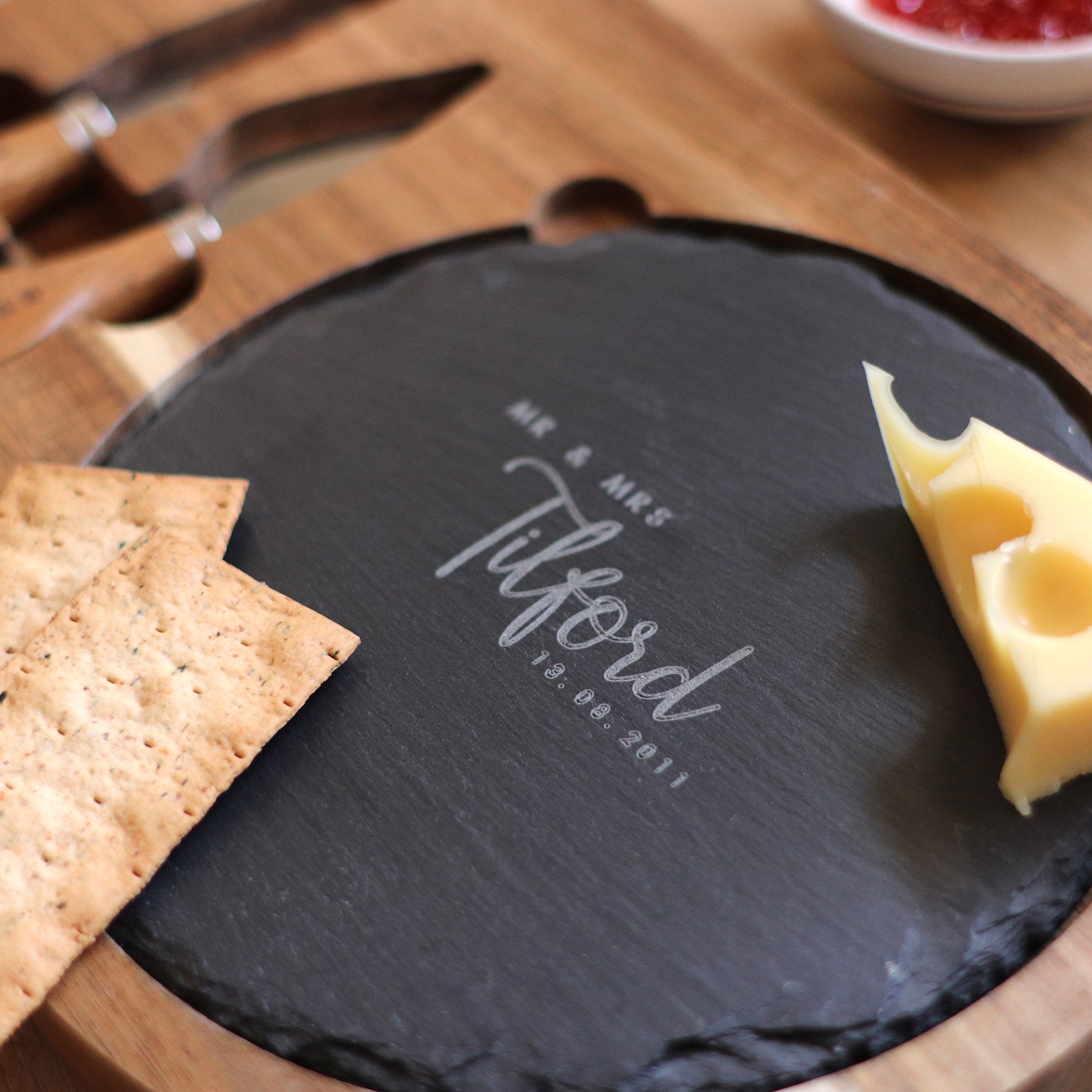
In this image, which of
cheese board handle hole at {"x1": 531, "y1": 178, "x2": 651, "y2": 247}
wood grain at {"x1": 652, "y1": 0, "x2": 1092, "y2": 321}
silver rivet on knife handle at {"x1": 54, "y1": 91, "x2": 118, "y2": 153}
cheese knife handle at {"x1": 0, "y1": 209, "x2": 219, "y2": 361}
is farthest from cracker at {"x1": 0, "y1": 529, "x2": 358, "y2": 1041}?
wood grain at {"x1": 652, "y1": 0, "x2": 1092, "y2": 321}

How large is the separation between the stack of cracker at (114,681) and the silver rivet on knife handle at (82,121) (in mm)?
514

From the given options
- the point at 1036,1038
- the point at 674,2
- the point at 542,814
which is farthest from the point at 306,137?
the point at 1036,1038

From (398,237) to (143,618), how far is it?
0.48m

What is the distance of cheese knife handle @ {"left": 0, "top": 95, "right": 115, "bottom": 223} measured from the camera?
1.11 m

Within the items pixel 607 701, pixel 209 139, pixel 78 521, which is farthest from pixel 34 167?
pixel 607 701

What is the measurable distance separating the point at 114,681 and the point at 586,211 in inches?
26.3

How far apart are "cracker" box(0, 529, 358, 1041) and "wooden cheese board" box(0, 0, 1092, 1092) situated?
23cm

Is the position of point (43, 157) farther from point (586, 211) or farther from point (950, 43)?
point (950, 43)

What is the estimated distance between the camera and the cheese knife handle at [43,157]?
1110mm

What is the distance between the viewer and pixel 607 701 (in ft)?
2.35

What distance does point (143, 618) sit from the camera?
72cm

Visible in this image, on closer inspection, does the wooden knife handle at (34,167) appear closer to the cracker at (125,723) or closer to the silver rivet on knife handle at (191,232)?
the silver rivet on knife handle at (191,232)

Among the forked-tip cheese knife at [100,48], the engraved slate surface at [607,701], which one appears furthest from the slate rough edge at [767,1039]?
the forked-tip cheese knife at [100,48]

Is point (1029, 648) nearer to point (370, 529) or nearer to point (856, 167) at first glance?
point (370, 529)
